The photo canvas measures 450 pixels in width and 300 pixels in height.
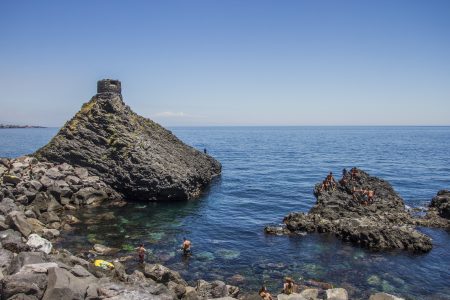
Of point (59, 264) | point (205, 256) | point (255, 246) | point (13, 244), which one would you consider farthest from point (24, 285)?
point (255, 246)

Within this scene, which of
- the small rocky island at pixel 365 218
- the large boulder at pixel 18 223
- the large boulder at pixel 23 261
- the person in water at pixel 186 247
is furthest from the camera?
the small rocky island at pixel 365 218

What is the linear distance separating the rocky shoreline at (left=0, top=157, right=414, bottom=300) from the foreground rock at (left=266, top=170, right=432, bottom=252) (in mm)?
9965

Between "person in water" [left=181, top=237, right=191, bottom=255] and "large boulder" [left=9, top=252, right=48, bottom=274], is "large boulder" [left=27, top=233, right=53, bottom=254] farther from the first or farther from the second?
"person in water" [left=181, top=237, right=191, bottom=255]

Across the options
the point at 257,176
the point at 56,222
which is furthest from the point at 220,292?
the point at 257,176

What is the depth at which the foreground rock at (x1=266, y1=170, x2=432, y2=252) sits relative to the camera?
31.5 m

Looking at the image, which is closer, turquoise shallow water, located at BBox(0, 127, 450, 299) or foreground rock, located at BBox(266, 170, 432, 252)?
turquoise shallow water, located at BBox(0, 127, 450, 299)

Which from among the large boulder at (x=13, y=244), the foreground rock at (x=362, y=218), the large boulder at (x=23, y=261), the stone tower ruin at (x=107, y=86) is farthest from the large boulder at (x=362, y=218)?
the stone tower ruin at (x=107, y=86)

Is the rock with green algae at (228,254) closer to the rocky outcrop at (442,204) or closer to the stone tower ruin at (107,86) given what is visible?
the rocky outcrop at (442,204)

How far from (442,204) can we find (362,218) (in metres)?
11.4

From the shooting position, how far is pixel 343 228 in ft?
111

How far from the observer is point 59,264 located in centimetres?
1870

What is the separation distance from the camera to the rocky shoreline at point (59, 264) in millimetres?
16578

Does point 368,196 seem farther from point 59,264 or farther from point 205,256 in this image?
point 59,264

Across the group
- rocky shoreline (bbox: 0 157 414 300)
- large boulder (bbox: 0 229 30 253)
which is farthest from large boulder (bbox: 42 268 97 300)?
large boulder (bbox: 0 229 30 253)
